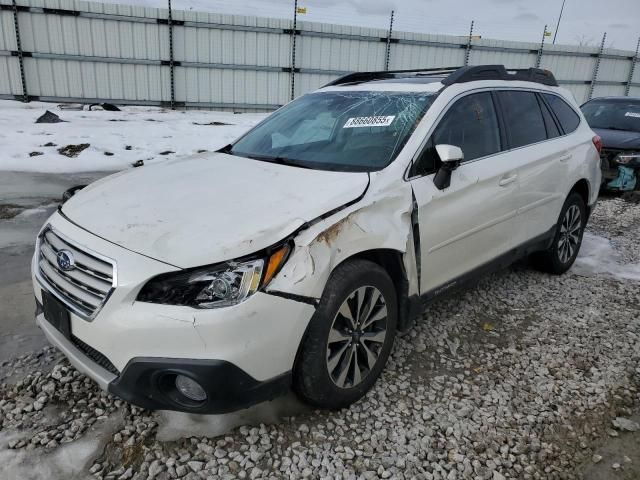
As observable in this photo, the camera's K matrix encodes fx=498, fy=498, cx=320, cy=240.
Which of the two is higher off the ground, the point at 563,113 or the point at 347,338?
the point at 563,113

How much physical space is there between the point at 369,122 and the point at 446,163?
590mm

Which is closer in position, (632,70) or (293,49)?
(293,49)

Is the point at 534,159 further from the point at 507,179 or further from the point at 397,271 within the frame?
the point at 397,271

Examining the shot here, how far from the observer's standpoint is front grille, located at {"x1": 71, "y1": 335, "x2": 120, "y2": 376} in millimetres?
2133

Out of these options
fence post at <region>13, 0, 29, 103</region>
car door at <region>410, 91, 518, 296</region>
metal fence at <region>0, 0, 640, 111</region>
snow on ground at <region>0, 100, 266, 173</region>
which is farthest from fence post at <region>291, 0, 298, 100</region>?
car door at <region>410, 91, 518, 296</region>

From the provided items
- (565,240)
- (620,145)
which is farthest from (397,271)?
(620,145)

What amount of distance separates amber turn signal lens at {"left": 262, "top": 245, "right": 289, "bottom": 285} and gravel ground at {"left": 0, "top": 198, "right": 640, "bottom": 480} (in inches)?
33.1

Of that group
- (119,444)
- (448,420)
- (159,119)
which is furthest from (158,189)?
(159,119)

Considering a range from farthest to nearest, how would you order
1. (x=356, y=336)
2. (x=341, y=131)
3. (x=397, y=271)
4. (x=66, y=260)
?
(x=341, y=131), (x=397, y=271), (x=356, y=336), (x=66, y=260)

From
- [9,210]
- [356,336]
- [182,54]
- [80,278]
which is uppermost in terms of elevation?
[182,54]

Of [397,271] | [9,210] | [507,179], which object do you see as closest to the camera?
[397,271]

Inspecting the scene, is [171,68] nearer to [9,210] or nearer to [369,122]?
[9,210]

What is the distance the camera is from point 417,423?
2.56m

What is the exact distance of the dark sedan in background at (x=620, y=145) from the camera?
298 inches
